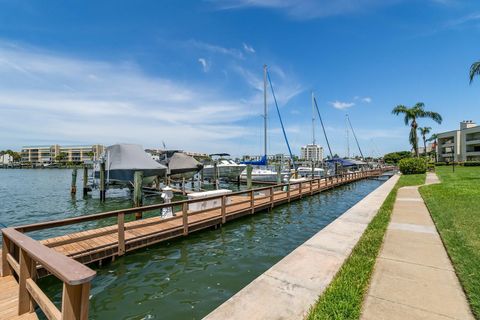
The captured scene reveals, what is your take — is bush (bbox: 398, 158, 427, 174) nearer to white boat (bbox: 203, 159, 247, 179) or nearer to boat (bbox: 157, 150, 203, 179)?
white boat (bbox: 203, 159, 247, 179)

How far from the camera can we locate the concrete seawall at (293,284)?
3.49 metres

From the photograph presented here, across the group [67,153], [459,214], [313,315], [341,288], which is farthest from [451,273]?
[67,153]

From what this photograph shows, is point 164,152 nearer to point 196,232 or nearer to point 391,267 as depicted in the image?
point 196,232

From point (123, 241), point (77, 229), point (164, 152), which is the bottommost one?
point (77, 229)

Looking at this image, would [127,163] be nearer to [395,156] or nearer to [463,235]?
[463,235]

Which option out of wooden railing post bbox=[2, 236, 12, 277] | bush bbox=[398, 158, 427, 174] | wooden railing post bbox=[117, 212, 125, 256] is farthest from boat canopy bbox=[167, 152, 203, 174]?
bush bbox=[398, 158, 427, 174]

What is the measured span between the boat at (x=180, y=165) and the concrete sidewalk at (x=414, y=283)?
850 inches

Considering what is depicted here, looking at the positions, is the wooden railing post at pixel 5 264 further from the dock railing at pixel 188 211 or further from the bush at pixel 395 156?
the bush at pixel 395 156

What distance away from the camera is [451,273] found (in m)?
4.51

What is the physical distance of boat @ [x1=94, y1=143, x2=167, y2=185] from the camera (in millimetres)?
17812

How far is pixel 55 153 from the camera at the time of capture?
143375 mm

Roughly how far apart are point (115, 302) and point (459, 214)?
438 inches

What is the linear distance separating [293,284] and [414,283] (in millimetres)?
2065

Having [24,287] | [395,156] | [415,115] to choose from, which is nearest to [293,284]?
[24,287]
